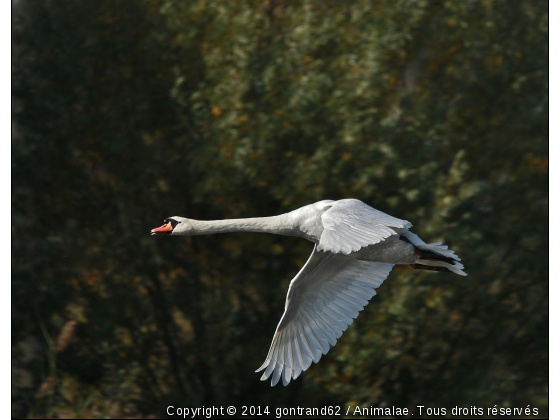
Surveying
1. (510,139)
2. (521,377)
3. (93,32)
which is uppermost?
(93,32)

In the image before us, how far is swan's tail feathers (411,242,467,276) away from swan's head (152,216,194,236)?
1.99 m

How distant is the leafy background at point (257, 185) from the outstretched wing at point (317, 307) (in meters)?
2.88

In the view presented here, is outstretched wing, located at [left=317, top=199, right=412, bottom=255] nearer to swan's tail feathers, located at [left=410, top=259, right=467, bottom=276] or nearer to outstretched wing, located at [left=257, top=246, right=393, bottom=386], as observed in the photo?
swan's tail feathers, located at [left=410, top=259, right=467, bottom=276]

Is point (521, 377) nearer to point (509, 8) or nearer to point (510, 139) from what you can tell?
point (510, 139)

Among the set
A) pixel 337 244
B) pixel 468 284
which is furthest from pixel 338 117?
pixel 337 244

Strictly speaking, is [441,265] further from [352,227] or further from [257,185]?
[257,185]

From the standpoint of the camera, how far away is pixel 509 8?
37.8 ft

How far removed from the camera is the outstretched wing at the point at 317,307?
726 centimetres

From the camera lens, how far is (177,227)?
7781 mm

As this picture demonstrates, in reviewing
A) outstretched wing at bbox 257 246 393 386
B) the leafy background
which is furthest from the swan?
the leafy background

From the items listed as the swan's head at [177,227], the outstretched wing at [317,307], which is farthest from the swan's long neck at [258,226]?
the outstretched wing at [317,307]

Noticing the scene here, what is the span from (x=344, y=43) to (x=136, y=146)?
303cm

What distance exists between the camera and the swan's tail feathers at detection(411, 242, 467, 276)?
6.77 m

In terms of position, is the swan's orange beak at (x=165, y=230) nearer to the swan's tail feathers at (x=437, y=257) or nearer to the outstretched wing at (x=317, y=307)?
the outstretched wing at (x=317, y=307)
